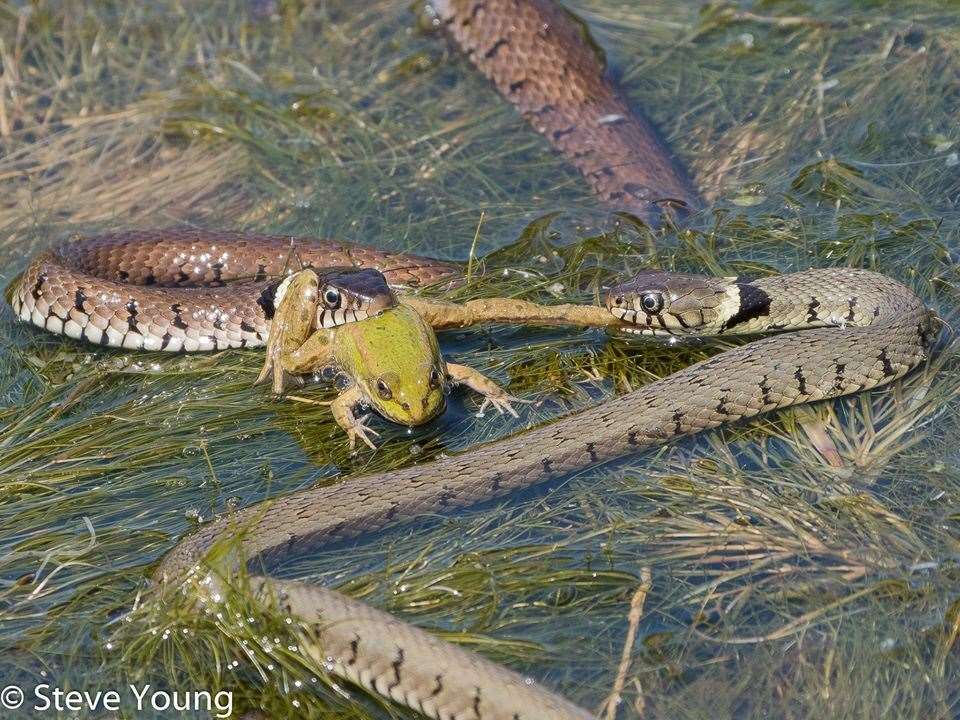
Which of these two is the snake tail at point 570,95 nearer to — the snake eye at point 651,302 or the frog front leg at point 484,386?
the snake eye at point 651,302

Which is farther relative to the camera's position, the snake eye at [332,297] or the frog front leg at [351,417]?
the snake eye at [332,297]

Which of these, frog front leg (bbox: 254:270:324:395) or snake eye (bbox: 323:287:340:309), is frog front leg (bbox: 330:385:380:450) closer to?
frog front leg (bbox: 254:270:324:395)

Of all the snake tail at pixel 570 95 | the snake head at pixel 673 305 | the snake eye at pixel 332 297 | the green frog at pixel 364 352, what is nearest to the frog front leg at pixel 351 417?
the green frog at pixel 364 352

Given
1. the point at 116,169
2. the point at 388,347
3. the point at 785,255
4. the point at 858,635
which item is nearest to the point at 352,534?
the point at 388,347

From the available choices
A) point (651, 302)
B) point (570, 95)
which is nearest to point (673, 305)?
point (651, 302)

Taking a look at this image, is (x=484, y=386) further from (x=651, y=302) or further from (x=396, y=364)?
(x=651, y=302)

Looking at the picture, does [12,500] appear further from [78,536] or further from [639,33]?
[639,33]

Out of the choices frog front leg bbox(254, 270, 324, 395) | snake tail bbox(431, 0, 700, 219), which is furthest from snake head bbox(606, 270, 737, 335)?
frog front leg bbox(254, 270, 324, 395)
